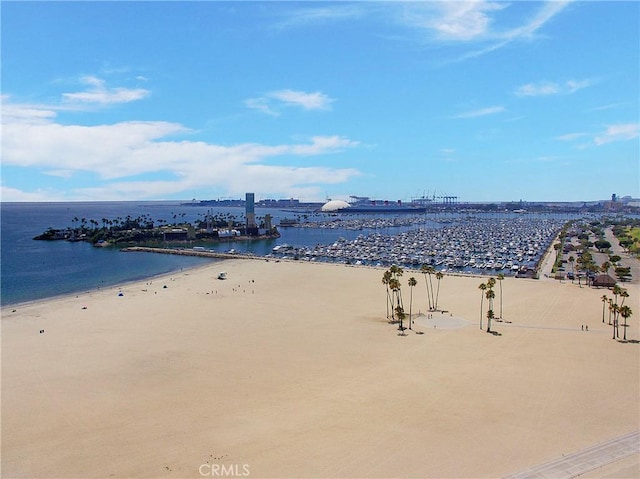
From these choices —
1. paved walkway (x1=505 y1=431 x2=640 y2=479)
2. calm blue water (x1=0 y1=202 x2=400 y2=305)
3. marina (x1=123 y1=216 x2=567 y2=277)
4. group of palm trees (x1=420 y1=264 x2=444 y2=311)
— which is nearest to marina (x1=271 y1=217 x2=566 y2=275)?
marina (x1=123 y1=216 x2=567 y2=277)

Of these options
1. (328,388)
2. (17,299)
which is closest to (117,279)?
(17,299)

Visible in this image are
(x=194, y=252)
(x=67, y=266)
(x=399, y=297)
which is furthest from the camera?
(x=194, y=252)

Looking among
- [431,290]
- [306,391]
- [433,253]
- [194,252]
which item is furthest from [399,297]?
[194,252]

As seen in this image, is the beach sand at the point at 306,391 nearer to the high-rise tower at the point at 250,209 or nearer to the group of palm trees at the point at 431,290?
the group of palm trees at the point at 431,290

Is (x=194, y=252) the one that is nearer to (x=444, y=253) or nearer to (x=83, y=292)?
(x=83, y=292)

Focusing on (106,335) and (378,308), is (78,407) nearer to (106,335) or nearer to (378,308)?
(106,335)

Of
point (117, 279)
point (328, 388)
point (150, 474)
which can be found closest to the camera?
point (150, 474)

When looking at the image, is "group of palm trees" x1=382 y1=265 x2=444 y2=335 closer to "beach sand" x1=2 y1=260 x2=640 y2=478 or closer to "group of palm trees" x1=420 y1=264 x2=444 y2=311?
"group of palm trees" x1=420 y1=264 x2=444 y2=311
